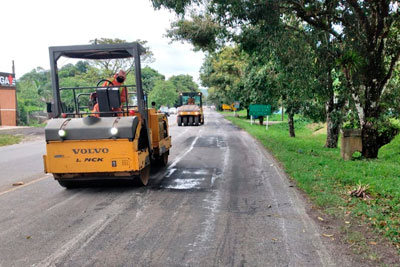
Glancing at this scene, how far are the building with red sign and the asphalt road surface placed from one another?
27.6 metres

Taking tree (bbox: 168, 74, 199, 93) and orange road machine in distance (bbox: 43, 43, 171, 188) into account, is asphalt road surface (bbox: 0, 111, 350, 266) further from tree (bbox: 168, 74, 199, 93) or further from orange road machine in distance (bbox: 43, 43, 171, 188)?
tree (bbox: 168, 74, 199, 93)

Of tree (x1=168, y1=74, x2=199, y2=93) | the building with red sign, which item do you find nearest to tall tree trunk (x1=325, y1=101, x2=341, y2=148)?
the building with red sign

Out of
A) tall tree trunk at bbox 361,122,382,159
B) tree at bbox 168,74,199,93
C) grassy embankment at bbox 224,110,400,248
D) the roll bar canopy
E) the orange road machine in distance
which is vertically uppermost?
tree at bbox 168,74,199,93

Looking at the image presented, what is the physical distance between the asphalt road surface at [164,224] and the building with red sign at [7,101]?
27586 mm

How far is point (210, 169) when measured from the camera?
9547 millimetres

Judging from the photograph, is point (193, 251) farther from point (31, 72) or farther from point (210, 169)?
point (31, 72)

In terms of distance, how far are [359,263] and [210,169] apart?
19.6 ft

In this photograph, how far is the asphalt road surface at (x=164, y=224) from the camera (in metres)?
3.96

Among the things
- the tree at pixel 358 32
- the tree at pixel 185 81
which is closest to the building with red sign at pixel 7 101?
the tree at pixel 358 32

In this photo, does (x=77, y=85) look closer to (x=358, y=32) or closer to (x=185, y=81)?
(x=358, y=32)

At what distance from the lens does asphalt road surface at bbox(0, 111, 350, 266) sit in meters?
3.96

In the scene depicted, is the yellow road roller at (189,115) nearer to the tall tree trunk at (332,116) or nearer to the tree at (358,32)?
the tall tree trunk at (332,116)

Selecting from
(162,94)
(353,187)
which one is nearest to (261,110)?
(353,187)

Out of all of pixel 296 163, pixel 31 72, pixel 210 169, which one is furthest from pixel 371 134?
pixel 31 72
